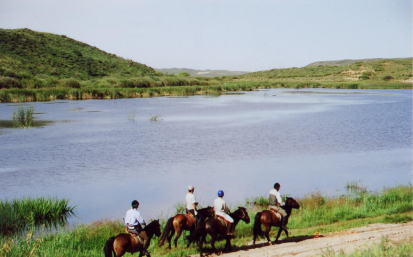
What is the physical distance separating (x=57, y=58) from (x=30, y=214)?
10264 cm

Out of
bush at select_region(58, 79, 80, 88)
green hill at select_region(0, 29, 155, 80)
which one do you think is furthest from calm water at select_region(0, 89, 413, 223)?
green hill at select_region(0, 29, 155, 80)

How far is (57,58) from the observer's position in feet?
371

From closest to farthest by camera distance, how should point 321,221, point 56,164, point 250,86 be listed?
1. point 321,221
2. point 56,164
3. point 250,86

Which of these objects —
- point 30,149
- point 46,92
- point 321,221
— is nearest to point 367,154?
point 321,221

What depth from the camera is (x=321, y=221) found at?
17359 mm

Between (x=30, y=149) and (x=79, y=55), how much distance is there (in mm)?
95952

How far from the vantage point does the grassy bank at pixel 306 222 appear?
43.7 ft

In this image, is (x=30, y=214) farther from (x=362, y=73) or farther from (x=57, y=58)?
(x=362, y=73)

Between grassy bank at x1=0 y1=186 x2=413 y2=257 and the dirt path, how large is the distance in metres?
0.88

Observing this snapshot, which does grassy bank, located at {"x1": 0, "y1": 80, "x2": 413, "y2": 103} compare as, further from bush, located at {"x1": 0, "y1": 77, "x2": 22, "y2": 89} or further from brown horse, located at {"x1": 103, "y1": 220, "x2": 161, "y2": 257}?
brown horse, located at {"x1": 103, "y1": 220, "x2": 161, "y2": 257}

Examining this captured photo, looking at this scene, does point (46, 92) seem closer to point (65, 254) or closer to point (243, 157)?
point (243, 157)

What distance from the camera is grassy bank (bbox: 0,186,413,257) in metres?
13.3

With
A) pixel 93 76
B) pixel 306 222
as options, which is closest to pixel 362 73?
pixel 93 76

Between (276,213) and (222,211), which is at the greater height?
(222,211)
